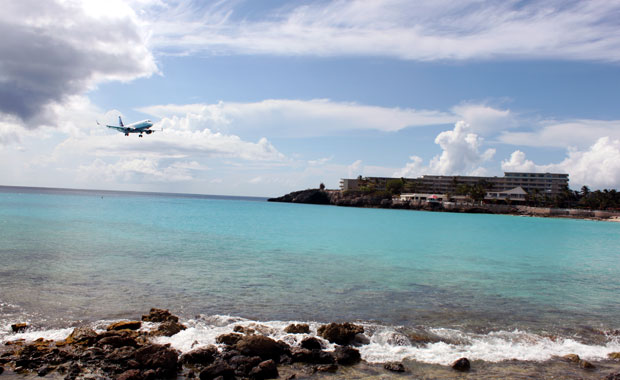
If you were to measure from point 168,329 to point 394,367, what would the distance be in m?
6.85

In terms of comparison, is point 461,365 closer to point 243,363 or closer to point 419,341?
point 419,341

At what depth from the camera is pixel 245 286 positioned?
787 inches

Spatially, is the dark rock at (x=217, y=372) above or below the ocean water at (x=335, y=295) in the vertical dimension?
above

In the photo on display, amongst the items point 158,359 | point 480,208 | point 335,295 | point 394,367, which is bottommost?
point 335,295

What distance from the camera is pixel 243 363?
10.5 m

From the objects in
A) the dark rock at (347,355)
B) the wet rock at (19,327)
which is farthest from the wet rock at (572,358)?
the wet rock at (19,327)

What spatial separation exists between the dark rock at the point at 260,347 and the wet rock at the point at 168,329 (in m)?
2.60

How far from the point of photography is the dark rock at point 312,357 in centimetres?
1099

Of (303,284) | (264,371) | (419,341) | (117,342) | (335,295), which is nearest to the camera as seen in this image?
(264,371)

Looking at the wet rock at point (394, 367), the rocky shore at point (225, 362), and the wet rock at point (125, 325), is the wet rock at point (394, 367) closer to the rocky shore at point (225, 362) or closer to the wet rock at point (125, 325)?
the rocky shore at point (225, 362)

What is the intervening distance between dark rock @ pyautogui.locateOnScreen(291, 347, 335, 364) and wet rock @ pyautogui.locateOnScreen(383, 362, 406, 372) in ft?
4.63

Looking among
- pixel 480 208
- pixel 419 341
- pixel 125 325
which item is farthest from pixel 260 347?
pixel 480 208

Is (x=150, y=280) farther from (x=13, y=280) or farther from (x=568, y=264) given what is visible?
(x=568, y=264)

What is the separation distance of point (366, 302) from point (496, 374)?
7.57m
